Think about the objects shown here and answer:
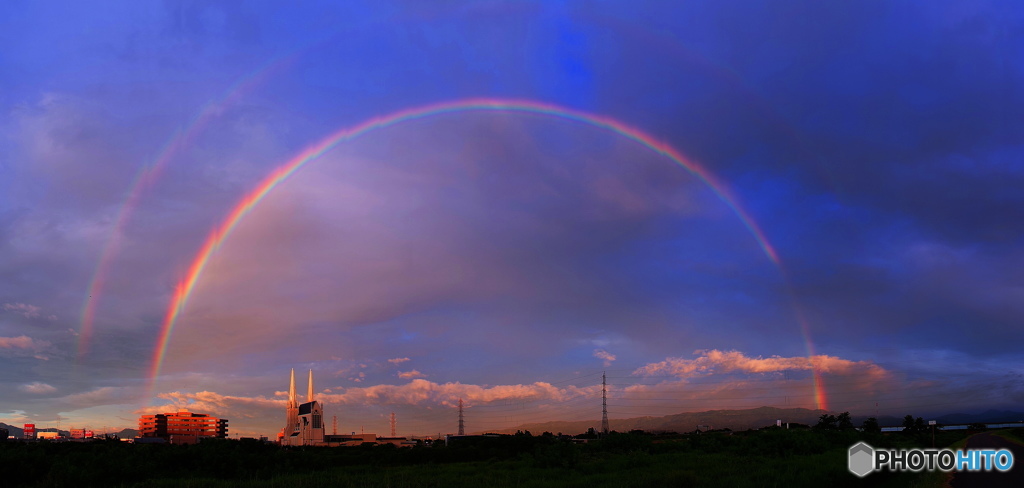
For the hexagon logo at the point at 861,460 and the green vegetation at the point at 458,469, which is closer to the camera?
the green vegetation at the point at 458,469

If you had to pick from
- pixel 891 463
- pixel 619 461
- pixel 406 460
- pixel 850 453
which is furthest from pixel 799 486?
pixel 406 460

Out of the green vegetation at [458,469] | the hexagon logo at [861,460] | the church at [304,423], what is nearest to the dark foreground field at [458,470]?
the green vegetation at [458,469]

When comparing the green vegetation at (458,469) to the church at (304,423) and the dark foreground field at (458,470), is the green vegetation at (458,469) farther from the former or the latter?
the church at (304,423)

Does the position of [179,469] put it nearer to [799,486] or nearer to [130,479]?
[130,479]

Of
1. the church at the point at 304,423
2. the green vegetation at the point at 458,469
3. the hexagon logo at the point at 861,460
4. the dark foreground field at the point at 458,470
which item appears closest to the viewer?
the dark foreground field at the point at 458,470

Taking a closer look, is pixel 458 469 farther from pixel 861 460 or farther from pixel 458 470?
pixel 861 460

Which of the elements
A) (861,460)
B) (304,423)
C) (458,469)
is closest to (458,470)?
(458,469)
